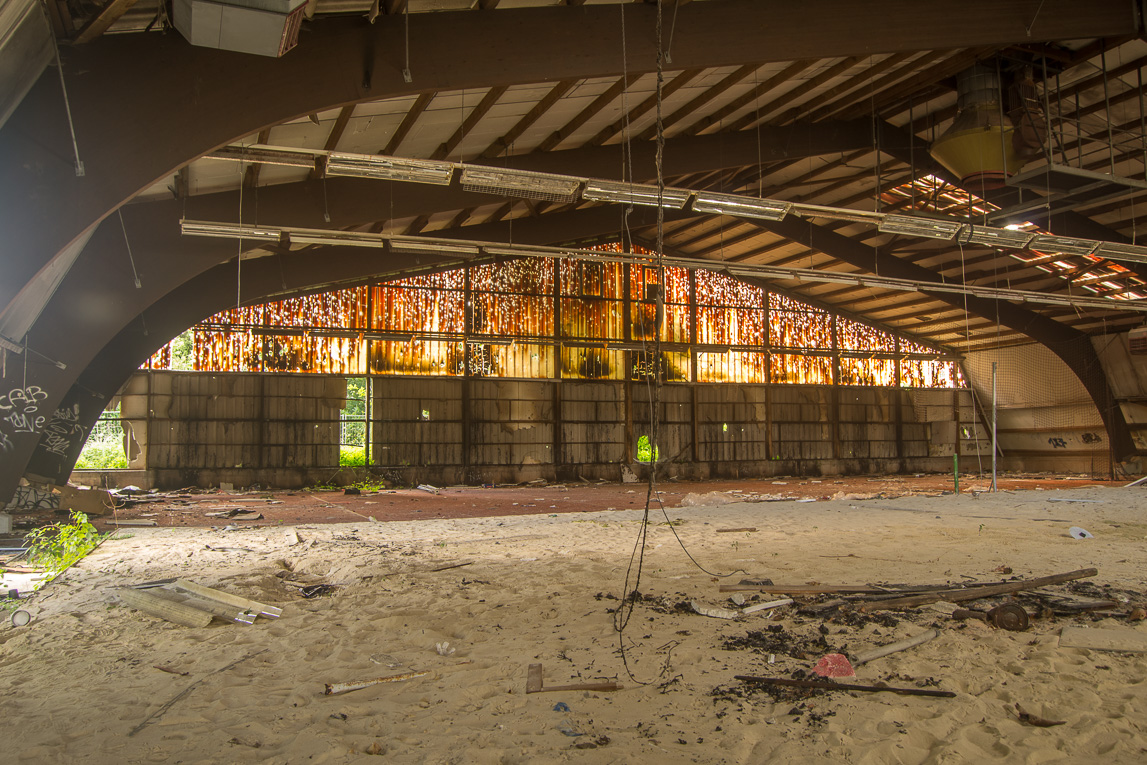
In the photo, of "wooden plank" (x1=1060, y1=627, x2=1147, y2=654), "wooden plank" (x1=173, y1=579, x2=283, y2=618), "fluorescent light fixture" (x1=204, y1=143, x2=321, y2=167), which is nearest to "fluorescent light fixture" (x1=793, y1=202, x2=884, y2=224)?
"fluorescent light fixture" (x1=204, y1=143, x2=321, y2=167)

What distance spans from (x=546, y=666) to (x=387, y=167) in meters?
5.87

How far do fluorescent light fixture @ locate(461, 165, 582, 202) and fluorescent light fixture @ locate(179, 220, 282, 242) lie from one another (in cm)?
349

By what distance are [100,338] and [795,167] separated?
46.4ft

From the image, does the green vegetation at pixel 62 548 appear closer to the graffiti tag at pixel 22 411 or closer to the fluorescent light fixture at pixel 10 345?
the graffiti tag at pixel 22 411

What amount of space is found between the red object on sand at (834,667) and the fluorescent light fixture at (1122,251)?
1161cm

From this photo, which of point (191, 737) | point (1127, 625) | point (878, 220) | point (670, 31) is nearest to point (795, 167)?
point (878, 220)

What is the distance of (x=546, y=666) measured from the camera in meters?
4.33

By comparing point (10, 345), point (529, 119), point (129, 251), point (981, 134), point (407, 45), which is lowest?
point (10, 345)

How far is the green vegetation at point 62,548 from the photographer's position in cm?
741

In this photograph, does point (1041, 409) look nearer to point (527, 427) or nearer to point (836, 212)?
point (527, 427)

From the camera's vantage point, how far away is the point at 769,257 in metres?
21.2

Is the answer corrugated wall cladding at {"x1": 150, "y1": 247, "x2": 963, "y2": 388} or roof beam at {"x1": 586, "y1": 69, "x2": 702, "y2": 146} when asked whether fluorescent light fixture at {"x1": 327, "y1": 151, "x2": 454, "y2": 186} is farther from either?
corrugated wall cladding at {"x1": 150, "y1": 247, "x2": 963, "y2": 388}

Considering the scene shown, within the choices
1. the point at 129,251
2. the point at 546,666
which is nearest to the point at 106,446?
the point at 129,251

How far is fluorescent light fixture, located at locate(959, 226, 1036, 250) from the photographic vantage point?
36.4 feet
